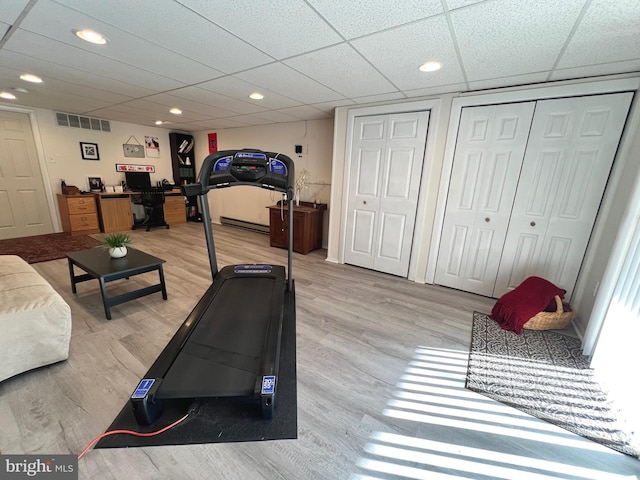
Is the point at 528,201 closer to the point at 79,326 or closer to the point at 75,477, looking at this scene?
the point at 75,477

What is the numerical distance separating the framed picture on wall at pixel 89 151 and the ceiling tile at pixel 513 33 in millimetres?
6729

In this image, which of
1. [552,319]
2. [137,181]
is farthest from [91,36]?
[137,181]

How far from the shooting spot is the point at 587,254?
2514 millimetres

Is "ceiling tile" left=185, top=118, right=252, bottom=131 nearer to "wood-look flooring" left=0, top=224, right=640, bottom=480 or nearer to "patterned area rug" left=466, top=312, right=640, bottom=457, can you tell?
"wood-look flooring" left=0, top=224, right=640, bottom=480

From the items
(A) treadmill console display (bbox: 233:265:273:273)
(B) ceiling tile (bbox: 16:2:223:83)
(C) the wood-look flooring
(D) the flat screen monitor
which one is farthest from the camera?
(D) the flat screen monitor

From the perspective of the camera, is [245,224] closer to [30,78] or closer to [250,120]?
[250,120]

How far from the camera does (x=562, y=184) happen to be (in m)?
2.55

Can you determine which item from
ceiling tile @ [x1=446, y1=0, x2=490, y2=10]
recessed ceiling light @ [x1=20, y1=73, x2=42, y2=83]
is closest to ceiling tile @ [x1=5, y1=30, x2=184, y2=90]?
recessed ceiling light @ [x1=20, y1=73, x2=42, y2=83]

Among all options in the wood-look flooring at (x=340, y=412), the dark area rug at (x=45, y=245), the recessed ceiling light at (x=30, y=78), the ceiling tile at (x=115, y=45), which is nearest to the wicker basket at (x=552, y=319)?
the wood-look flooring at (x=340, y=412)

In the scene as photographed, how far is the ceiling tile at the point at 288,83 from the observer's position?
243cm

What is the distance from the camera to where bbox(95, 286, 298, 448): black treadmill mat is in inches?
52.6

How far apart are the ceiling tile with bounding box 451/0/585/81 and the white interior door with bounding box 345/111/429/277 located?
42.3 inches

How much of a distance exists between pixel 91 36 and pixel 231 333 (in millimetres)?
2416

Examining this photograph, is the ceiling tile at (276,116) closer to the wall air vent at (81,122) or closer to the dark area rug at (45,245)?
the wall air vent at (81,122)
